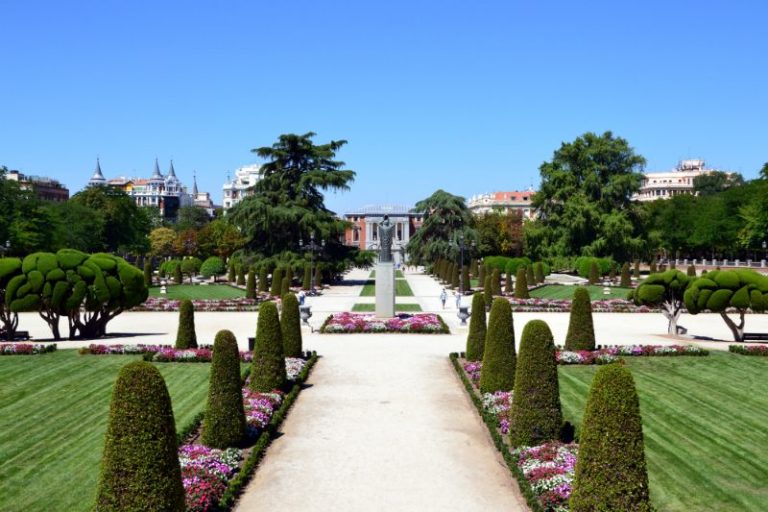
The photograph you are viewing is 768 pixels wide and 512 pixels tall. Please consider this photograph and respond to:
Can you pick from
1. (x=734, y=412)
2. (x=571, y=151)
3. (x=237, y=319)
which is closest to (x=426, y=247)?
(x=571, y=151)

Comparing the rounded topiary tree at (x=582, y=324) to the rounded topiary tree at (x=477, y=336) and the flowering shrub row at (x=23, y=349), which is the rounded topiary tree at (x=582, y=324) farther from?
the flowering shrub row at (x=23, y=349)

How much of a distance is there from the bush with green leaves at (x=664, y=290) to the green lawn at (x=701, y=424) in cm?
394

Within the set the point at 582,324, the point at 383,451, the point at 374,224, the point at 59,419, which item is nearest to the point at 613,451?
the point at 383,451

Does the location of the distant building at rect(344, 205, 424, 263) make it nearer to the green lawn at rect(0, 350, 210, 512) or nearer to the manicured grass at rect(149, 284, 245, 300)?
the manicured grass at rect(149, 284, 245, 300)

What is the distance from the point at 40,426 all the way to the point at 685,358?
17876 mm

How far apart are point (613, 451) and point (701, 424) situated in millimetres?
7294

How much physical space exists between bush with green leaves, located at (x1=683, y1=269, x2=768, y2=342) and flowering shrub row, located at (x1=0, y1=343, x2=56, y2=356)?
70.5 ft

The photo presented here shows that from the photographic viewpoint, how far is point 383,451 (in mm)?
12344

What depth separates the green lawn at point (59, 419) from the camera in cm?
1044

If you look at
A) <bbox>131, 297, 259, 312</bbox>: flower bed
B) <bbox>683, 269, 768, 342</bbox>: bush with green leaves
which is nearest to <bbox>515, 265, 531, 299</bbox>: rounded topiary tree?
<bbox>131, 297, 259, 312</bbox>: flower bed

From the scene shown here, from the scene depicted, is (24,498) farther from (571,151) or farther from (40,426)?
(571,151)

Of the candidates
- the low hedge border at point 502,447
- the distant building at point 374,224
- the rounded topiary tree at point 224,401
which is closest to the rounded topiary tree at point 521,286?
the low hedge border at point 502,447

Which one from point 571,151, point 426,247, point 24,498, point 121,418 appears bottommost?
point 24,498

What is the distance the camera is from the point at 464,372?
18609mm
